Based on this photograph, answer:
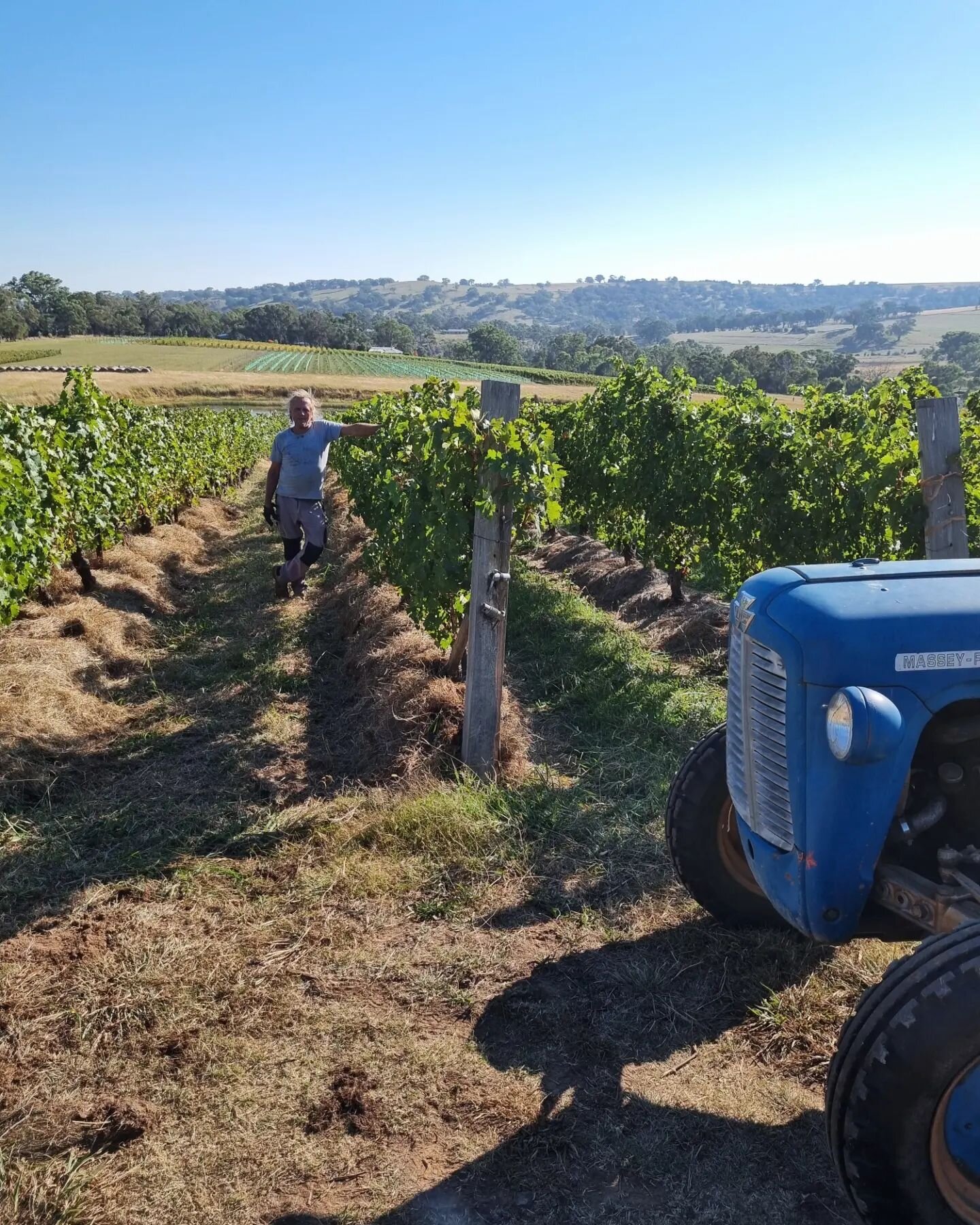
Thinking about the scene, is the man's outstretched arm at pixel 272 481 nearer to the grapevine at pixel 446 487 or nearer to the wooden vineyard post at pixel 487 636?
the grapevine at pixel 446 487

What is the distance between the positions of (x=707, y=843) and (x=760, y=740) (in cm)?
89

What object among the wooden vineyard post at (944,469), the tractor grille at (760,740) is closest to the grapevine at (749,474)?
the wooden vineyard post at (944,469)

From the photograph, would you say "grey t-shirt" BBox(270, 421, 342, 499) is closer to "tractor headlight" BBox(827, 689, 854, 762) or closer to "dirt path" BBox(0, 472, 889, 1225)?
"dirt path" BBox(0, 472, 889, 1225)

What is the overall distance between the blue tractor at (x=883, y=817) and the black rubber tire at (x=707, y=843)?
490 millimetres

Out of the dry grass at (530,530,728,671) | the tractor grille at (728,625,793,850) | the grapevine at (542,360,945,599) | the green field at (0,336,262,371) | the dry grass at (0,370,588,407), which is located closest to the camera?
the tractor grille at (728,625,793,850)

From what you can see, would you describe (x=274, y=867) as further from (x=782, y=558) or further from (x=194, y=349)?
(x=194, y=349)

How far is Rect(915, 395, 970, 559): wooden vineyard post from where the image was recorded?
14.9ft

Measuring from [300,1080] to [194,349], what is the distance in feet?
275

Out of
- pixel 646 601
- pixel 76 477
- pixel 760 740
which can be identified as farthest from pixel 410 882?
pixel 76 477

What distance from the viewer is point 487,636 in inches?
190

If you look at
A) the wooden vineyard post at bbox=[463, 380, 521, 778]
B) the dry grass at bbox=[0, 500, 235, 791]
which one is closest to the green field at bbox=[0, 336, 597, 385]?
the dry grass at bbox=[0, 500, 235, 791]

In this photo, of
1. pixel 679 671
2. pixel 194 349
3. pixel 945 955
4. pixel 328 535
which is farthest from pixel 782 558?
pixel 194 349

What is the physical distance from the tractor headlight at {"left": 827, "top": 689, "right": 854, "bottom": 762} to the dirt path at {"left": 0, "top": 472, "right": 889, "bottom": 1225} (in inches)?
47.4

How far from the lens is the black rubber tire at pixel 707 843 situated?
3.32 m
